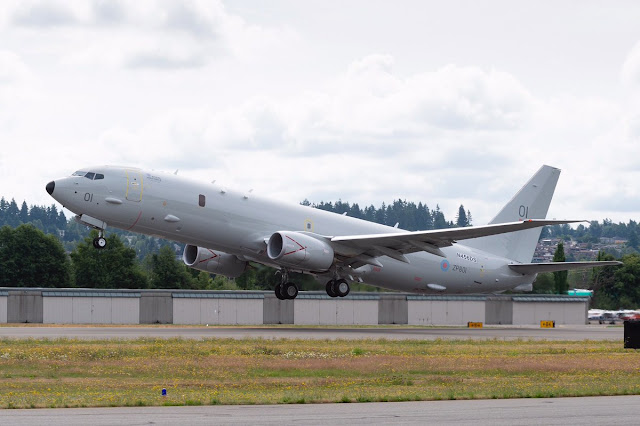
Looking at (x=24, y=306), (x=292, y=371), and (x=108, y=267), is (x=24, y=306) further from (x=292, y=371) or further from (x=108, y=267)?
(x=292, y=371)

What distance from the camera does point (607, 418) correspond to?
1742 cm

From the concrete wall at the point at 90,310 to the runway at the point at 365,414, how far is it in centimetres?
5888

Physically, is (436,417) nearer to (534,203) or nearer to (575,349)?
(575,349)

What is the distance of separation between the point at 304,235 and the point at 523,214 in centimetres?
1725

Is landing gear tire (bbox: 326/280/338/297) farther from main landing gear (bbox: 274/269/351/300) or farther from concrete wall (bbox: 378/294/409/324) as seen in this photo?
concrete wall (bbox: 378/294/409/324)

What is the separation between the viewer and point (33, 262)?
119750 mm

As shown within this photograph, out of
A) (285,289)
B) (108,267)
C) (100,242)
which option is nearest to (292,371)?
(100,242)

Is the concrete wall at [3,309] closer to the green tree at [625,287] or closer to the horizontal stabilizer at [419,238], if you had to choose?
the horizontal stabilizer at [419,238]

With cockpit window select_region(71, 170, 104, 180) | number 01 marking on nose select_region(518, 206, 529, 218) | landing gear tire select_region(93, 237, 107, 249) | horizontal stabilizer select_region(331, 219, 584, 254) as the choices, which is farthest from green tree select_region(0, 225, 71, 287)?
landing gear tire select_region(93, 237, 107, 249)

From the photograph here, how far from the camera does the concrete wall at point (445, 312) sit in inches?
3359

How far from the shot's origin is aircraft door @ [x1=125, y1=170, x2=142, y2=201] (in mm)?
43594

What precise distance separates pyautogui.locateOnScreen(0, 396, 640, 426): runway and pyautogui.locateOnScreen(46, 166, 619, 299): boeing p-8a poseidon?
24503mm

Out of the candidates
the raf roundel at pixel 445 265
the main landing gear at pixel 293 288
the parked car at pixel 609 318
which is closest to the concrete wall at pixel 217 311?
the raf roundel at pixel 445 265

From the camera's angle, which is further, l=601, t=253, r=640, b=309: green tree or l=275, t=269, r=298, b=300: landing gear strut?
l=601, t=253, r=640, b=309: green tree
